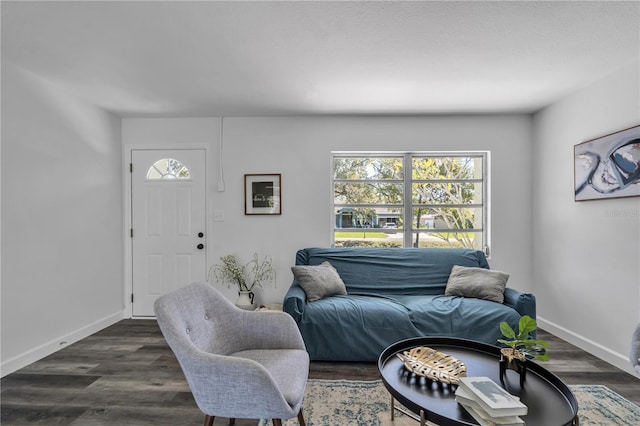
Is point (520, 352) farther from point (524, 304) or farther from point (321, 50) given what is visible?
point (321, 50)

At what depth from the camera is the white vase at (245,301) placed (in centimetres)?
348

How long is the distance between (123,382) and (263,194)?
218 cm

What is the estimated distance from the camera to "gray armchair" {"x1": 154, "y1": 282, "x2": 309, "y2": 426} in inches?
53.2

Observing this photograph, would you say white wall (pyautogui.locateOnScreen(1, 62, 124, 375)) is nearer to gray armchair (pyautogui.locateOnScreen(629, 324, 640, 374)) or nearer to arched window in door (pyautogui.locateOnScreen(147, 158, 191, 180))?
arched window in door (pyautogui.locateOnScreen(147, 158, 191, 180))

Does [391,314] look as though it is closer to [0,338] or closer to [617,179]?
[617,179]

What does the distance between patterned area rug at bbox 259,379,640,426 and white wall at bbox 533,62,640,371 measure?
0.67 metres

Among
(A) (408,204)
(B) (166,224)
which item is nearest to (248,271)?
(B) (166,224)

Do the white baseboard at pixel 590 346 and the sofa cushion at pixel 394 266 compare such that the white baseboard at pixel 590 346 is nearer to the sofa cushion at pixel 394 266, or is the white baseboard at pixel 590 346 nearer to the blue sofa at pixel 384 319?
the blue sofa at pixel 384 319

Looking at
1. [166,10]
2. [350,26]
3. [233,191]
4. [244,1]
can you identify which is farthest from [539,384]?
[233,191]

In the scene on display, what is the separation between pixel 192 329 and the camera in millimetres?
1668

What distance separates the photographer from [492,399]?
1261 millimetres

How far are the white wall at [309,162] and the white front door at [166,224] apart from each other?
16 cm

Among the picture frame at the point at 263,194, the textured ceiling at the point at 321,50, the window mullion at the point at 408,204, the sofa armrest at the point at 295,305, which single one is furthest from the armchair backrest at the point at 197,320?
the window mullion at the point at 408,204

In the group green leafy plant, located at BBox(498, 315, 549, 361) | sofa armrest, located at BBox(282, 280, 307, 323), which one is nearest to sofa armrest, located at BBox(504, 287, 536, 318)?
green leafy plant, located at BBox(498, 315, 549, 361)
